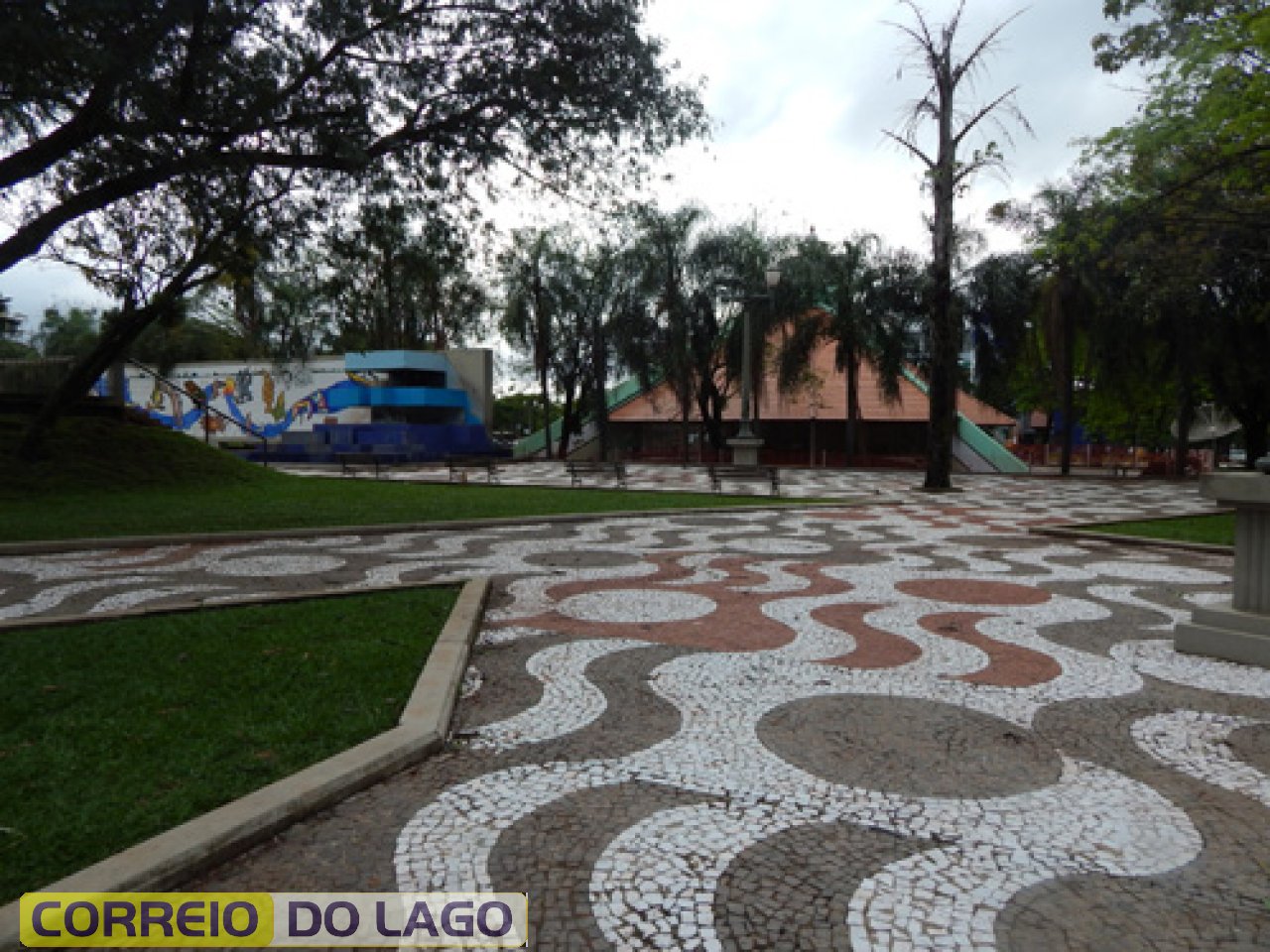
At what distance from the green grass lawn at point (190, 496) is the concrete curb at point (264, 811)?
329 inches

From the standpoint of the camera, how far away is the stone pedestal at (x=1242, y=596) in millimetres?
4910

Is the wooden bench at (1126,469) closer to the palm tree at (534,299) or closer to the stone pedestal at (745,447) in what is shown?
the stone pedestal at (745,447)

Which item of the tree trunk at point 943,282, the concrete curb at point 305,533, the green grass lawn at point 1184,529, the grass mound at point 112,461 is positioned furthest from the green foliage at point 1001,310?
the grass mound at point 112,461

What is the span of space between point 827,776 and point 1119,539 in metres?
9.25

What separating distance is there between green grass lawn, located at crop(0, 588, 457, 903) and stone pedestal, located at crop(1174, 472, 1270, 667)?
4.81 meters

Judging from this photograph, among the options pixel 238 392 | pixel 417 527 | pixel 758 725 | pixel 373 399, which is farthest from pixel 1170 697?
pixel 238 392

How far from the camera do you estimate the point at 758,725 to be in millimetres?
3885

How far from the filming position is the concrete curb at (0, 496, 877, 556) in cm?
944

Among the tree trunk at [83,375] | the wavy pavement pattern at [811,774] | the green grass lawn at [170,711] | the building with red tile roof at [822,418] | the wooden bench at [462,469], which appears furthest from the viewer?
the building with red tile roof at [822,418]

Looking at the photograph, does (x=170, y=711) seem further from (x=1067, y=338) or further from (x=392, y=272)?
(x=1067, y=338)

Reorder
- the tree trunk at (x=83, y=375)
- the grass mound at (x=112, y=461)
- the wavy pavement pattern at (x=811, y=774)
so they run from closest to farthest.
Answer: the wavy pavement pattern at (x=811, y=774) < the grass mound at (x=112, y=461) < the tree trunk at (x=83, y=375)

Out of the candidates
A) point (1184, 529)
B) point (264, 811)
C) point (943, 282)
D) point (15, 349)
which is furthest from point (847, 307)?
point (15, 349)

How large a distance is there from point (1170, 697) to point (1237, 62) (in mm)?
12531

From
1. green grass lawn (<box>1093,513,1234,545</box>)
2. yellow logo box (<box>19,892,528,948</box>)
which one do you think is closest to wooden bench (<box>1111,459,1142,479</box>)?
green grass lawn (<box>1093,513,1234,545</box>)
